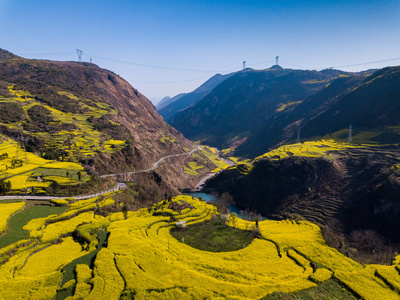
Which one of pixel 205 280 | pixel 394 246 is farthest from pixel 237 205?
pixel 205 280

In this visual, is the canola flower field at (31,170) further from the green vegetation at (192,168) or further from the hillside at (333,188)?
the green vegetation at (192,168)

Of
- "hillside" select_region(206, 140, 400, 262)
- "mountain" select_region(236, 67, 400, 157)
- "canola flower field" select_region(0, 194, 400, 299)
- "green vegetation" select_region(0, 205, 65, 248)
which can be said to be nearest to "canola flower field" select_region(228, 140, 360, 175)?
"hillside" select_region(206, 140, 400, 262)

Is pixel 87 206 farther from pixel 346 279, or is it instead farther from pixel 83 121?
pixel 83 121

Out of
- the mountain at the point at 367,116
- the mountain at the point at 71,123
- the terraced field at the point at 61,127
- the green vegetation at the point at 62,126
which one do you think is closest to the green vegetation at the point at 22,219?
the mountain at the point at 71,123

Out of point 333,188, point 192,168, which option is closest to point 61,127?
point 192,168

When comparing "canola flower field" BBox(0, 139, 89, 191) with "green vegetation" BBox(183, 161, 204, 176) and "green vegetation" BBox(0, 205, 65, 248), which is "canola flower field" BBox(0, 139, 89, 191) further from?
"green vegetation" BBox(183, 161, 204, 176)

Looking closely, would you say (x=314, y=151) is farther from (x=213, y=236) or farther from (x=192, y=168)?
(x=213, y=236)
